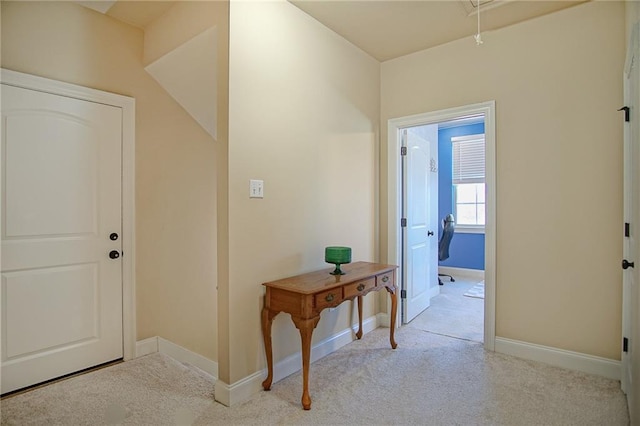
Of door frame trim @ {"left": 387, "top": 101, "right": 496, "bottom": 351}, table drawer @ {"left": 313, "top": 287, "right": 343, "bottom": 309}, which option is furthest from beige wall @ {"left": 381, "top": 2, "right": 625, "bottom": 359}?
table drawer @ {"left": 313, "top": 287, "right": 343, "bottom": 309}

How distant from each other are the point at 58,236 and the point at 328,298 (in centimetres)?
190

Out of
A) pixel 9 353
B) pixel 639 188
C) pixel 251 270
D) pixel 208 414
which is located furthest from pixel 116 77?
pixel 639 188

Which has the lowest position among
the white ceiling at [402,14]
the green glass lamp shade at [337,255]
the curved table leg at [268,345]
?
the curved table leg at [268,345]

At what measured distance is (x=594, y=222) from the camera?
242 centimetres

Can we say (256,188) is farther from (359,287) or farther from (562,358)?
(562,358)

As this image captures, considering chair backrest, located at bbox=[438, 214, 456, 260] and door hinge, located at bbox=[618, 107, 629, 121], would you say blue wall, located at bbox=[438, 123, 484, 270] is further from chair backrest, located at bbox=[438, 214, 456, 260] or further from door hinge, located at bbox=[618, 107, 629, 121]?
door hinge, located at bbox=[618, 107, 629, 121]

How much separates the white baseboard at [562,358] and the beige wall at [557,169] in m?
0.05

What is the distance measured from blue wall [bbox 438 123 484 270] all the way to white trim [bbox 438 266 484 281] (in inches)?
2.2

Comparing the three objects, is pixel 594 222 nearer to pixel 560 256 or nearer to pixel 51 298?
pixel 560 256

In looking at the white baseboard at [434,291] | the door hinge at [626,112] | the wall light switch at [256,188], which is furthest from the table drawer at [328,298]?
the white baseboard at [434,291]

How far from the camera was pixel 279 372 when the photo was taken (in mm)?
2336

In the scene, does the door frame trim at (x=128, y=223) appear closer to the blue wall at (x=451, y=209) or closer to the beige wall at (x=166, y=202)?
the beige wall at (x=166, y=202)

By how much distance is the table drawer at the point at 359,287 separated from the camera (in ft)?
7.72

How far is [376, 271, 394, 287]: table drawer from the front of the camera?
8.77 ft
